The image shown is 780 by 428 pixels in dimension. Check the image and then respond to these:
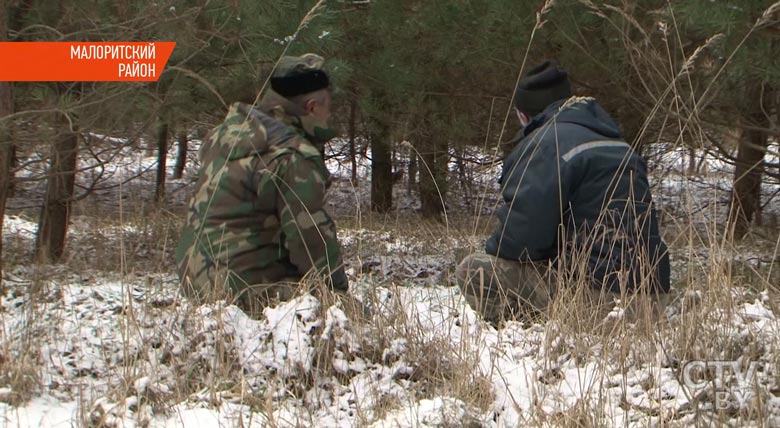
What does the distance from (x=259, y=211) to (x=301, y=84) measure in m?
0.56

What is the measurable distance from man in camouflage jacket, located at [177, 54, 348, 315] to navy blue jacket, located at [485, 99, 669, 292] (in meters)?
0.79

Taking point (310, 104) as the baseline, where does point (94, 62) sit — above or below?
above

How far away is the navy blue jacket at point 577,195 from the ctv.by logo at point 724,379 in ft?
3.22

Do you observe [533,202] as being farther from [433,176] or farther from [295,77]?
[433,176]

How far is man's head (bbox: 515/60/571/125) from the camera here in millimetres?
3660

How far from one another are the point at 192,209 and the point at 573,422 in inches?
80.5

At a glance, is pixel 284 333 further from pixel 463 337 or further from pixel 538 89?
pixel 538 89

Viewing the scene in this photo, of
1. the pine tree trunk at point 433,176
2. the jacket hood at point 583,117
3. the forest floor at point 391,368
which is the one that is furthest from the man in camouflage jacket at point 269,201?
the pine tree trunk at point 433,176

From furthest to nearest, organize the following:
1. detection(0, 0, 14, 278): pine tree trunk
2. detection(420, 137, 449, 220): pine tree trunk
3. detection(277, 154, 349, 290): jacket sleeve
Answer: detection(420, 137, 449, 220): pine tree trunk → detection(0, 0, 14, 278): pine tree trunk → detection(277, 154, 349, 290): jacket sleeve

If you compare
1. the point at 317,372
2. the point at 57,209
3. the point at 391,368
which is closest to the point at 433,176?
the point at 57,209

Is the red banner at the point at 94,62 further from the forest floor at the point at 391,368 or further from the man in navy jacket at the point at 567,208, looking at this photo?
the man in navy jacket at the point at 567,208

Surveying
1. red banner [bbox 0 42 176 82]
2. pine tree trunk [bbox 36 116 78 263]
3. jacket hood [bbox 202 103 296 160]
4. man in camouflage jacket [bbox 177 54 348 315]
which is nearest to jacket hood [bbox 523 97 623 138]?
man in camouflage jacket [bbox 177 54 348 315]

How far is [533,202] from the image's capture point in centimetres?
339

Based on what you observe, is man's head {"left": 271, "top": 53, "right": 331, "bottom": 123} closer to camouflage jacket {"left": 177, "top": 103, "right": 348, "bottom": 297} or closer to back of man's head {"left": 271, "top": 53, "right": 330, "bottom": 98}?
back of man's head {"left": 271, "top": 53, "right": 330, "bottom": 98}
